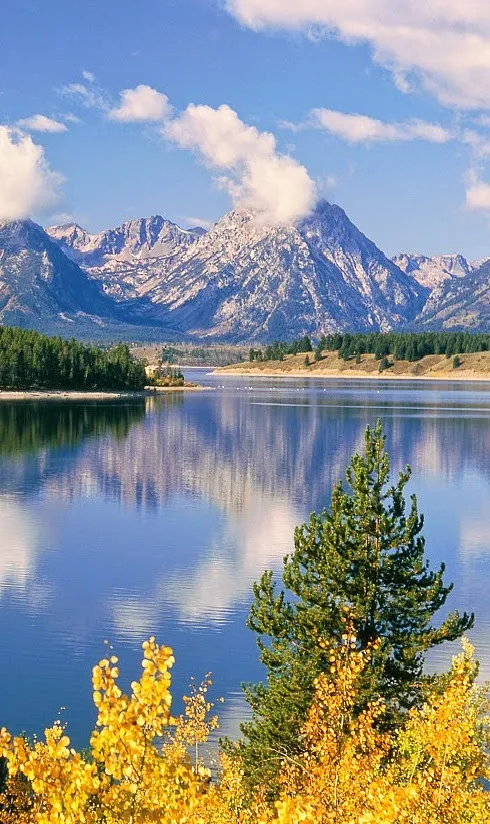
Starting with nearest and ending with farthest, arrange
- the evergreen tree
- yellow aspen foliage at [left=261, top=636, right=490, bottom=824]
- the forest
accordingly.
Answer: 1. the forest
2. yellow aspen foliage at [left=261, top=636, right=490, bottom=824]
3. the evergreen tree

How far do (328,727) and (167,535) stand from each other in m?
50.6

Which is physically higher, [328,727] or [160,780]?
[160,780]

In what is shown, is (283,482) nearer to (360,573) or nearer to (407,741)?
(360,573)

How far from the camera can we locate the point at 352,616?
27609 millimetres

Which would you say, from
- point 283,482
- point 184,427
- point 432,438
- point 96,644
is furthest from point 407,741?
point 184,427

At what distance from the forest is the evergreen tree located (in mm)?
52

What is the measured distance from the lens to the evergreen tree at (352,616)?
2719cm

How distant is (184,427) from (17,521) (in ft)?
279

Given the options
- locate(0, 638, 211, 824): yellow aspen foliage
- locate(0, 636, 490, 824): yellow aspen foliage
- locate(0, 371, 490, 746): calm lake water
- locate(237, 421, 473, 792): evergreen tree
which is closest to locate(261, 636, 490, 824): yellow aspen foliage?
locate(0, 636, 490, 824): yellow aspen foliage

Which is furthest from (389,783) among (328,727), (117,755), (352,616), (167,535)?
(167,535)

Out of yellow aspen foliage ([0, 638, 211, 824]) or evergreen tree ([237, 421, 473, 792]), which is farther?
evergreen tree ([237, 421, 473, 792])

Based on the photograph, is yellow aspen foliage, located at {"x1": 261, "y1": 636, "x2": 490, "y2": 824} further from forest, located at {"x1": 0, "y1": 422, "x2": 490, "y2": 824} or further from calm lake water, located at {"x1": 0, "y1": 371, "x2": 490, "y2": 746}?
calm lake water, located at {"x1": 0, "y1": 371, "x2": 490, "y2": 746}

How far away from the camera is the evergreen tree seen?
2719 centimetres

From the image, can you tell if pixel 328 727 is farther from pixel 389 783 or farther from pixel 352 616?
pixel 352 616
